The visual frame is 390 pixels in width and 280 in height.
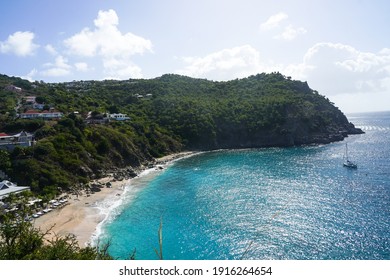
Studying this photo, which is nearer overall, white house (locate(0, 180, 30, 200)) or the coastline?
the coastline

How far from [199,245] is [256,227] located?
782cm

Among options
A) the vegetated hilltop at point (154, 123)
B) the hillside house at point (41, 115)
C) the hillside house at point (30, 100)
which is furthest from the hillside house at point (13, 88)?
the hillside house at point (41, 115)

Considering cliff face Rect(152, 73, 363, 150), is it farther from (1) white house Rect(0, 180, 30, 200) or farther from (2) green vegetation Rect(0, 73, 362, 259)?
(1) white house Rect(0, 180, 30, 200)

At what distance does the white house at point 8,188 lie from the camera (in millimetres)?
42006

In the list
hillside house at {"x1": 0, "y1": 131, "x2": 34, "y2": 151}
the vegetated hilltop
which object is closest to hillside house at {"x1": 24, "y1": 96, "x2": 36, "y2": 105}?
the vegetated hilltop

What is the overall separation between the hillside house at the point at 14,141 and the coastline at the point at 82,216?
1461 centimetres

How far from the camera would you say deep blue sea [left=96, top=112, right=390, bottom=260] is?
30328mm

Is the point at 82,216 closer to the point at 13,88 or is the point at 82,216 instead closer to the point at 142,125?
the point at 142,125

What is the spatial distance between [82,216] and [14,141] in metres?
26.5

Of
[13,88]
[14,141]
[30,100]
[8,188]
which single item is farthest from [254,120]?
[8,188]

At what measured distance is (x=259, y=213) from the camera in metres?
40.2

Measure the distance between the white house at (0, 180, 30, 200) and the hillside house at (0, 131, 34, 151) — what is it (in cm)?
1215

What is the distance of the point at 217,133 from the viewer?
107250mm
